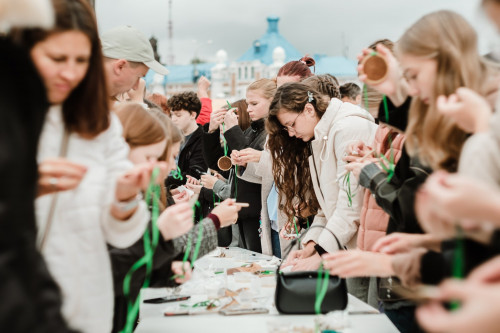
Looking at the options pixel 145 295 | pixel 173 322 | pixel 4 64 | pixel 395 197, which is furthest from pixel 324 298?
pixel 4 64

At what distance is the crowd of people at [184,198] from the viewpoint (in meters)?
0.96

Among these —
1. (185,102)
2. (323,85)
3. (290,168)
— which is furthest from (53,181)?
(185,102)

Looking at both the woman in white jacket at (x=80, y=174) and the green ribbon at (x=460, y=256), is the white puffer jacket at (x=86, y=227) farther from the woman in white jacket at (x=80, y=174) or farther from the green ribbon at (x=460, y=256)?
the green ribbon at (x=460, y=256)

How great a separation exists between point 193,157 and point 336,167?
2.38 m

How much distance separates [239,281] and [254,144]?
5.12 ft

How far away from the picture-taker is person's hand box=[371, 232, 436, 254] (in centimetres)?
146

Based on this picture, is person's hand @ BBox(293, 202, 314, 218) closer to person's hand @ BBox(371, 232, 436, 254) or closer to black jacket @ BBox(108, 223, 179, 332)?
black jacket @ BBox(108, 223, 179, 332)

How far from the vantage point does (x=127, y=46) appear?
301cm

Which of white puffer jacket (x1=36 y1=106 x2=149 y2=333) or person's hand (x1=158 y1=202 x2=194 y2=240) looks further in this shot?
person's hand (x1=158 y1=202 x2=194 y2=240)

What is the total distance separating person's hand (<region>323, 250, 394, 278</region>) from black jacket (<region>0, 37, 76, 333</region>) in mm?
875

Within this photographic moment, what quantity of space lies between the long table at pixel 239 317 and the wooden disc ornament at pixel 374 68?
92cm

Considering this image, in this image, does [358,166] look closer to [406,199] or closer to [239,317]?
[406,199]

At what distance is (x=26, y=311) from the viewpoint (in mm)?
979

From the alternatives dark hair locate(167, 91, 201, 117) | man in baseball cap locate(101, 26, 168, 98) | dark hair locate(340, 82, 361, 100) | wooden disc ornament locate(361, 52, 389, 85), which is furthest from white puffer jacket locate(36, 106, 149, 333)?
dark hair locate(340, 82, 361, 100)
